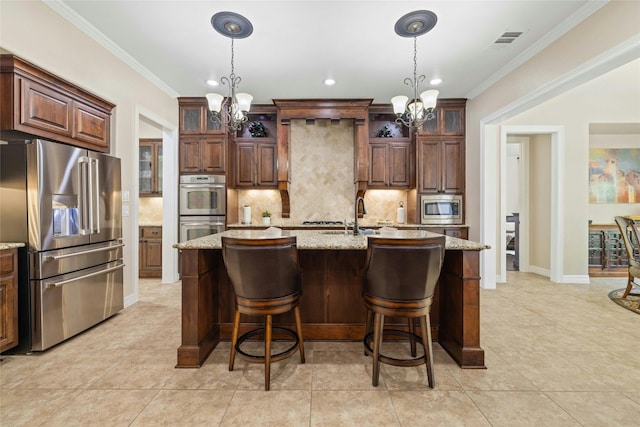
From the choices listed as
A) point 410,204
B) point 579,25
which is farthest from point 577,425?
point 410,204

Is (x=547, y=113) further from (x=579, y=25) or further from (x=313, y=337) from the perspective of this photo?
(x=313, y=337)

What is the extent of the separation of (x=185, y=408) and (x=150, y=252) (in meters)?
3.70

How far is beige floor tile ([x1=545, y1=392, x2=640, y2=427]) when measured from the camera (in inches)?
59.7

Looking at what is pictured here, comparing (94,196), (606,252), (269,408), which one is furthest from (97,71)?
(606,252)

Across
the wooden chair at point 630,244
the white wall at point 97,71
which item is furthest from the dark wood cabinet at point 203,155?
the wooden chair at point 630,244

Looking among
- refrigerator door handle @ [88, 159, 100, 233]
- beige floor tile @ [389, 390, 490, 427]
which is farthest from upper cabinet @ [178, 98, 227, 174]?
beige floor tile @ [389, 390, 490, 427]

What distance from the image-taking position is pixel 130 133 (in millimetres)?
3348

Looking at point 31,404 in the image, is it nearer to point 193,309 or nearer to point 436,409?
point 193,309

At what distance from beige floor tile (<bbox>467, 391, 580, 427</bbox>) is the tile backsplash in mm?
3508

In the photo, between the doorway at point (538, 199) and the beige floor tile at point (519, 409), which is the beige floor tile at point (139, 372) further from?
the doorway at point (538, 199)

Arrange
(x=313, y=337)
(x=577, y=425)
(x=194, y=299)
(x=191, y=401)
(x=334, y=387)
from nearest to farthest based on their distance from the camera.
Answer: (x=577, y=425) → (x=191, y=401) → (x=334, y=387) → (x=194, y=299) → (x=313, y=337)

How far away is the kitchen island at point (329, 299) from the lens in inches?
80.2

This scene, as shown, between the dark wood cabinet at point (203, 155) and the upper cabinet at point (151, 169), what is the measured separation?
815 millimetres

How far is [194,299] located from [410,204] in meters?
3.93
